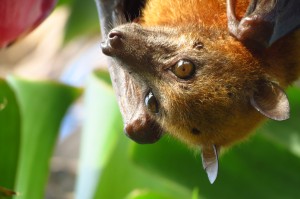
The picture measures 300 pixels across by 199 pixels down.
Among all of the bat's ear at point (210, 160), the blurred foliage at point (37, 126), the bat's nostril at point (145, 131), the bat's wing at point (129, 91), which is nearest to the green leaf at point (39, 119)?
the blurred foliage at point (37, 126)

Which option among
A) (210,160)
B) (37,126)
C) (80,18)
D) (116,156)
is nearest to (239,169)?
(210,160)

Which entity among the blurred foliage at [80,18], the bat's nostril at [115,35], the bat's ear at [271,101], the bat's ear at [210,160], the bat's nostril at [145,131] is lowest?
the blurred foliage at [80,18]

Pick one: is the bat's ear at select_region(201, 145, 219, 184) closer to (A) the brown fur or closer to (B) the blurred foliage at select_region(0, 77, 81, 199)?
(A) the brown fur

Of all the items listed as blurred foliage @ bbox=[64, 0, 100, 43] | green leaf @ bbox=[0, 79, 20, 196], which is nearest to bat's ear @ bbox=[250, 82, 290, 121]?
green leaf @ bbox=[0, 79, 20, 196]

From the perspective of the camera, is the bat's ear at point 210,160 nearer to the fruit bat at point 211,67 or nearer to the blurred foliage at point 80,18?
the fruit bat at point 211,67

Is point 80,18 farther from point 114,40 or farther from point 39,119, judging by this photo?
point 114,40

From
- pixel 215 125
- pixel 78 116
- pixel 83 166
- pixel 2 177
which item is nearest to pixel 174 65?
pixel 215 125
